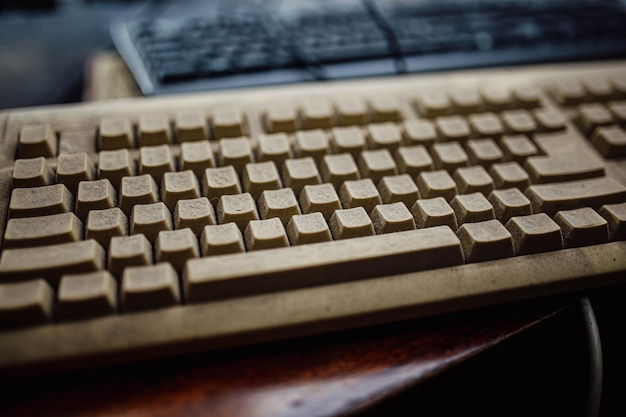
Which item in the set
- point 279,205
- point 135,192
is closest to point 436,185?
point 279,205

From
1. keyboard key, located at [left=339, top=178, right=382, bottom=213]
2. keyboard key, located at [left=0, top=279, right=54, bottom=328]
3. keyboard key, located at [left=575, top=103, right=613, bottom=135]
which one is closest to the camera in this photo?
keyboard key, located at [left=0, top=279, right=54, bottom=328]

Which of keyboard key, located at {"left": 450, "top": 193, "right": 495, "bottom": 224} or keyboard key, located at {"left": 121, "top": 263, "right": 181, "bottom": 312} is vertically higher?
keyboard key, located at {"left": 121, "top": 263, "right": 181, "bottom": 312}

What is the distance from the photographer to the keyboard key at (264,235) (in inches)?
15.3

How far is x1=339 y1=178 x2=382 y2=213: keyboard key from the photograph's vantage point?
17.2 inches

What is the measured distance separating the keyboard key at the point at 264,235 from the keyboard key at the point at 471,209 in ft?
0.47

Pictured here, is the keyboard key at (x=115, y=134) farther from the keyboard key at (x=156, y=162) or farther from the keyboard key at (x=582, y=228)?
the keyboard key at (x=582, y=228)

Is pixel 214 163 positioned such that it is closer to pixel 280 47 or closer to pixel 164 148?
pixel 164 148

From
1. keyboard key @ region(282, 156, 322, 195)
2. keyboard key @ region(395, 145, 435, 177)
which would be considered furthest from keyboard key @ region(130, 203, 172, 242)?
keyboard key @ region(395, 145, 435, 177)

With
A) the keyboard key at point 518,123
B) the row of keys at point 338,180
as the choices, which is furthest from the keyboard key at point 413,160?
the keyboard key at point 518,123

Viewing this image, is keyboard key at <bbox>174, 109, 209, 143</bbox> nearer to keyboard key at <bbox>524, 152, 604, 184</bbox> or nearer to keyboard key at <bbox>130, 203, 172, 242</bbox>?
keyboard key at <bbox>130, 203, 172, 242</bbox>

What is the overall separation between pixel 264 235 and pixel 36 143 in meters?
0.22

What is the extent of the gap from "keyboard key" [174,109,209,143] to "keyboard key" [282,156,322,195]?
85mm

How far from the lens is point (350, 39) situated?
0.66 metres

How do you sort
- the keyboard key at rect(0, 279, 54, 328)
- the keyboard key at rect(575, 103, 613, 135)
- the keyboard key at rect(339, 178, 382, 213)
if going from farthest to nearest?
the keyboard key at rect(575, 103, 613, 135), the keyboard key at rect(339, 178, 382, 213), the keyboard key at rect(0, 279, 54, 328)
